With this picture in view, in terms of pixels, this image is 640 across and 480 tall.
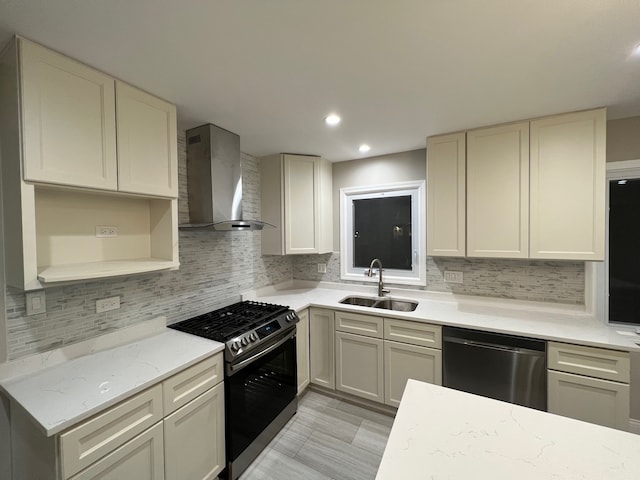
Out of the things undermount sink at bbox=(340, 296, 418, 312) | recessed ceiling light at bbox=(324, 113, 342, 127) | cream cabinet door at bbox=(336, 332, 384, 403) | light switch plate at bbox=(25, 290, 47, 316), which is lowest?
cream cabinet door at bbox=(336, 332, 384, 403)

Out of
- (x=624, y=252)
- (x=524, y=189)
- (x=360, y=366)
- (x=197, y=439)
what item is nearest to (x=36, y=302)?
(x=197, y=439)

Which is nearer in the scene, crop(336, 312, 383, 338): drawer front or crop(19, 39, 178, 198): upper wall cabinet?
crop(19, 39, 178, 198): upper wall cabinet

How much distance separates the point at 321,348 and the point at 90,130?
2342 millimetres

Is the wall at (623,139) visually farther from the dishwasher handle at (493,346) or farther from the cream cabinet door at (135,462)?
the cream cabinet door at (135,462)

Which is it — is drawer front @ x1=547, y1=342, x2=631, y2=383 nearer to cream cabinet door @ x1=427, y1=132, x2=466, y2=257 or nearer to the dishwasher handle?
the dishwasher handle

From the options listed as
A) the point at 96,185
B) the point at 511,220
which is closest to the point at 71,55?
the point at 96,185

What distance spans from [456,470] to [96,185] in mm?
1887

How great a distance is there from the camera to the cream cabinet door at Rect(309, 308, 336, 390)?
2.51 meters

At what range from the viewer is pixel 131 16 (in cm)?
102

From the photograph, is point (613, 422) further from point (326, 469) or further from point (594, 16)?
point (594, 16)

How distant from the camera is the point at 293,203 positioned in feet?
9.27

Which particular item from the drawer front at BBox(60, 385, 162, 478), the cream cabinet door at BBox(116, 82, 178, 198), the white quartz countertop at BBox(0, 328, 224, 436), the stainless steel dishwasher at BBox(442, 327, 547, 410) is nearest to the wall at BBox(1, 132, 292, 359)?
the white quartz countertop at BBox(0, 328, 224, 436)

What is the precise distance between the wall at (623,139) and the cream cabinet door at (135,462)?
3469mm

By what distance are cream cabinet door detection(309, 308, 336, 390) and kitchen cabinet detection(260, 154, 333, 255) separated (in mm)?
713
